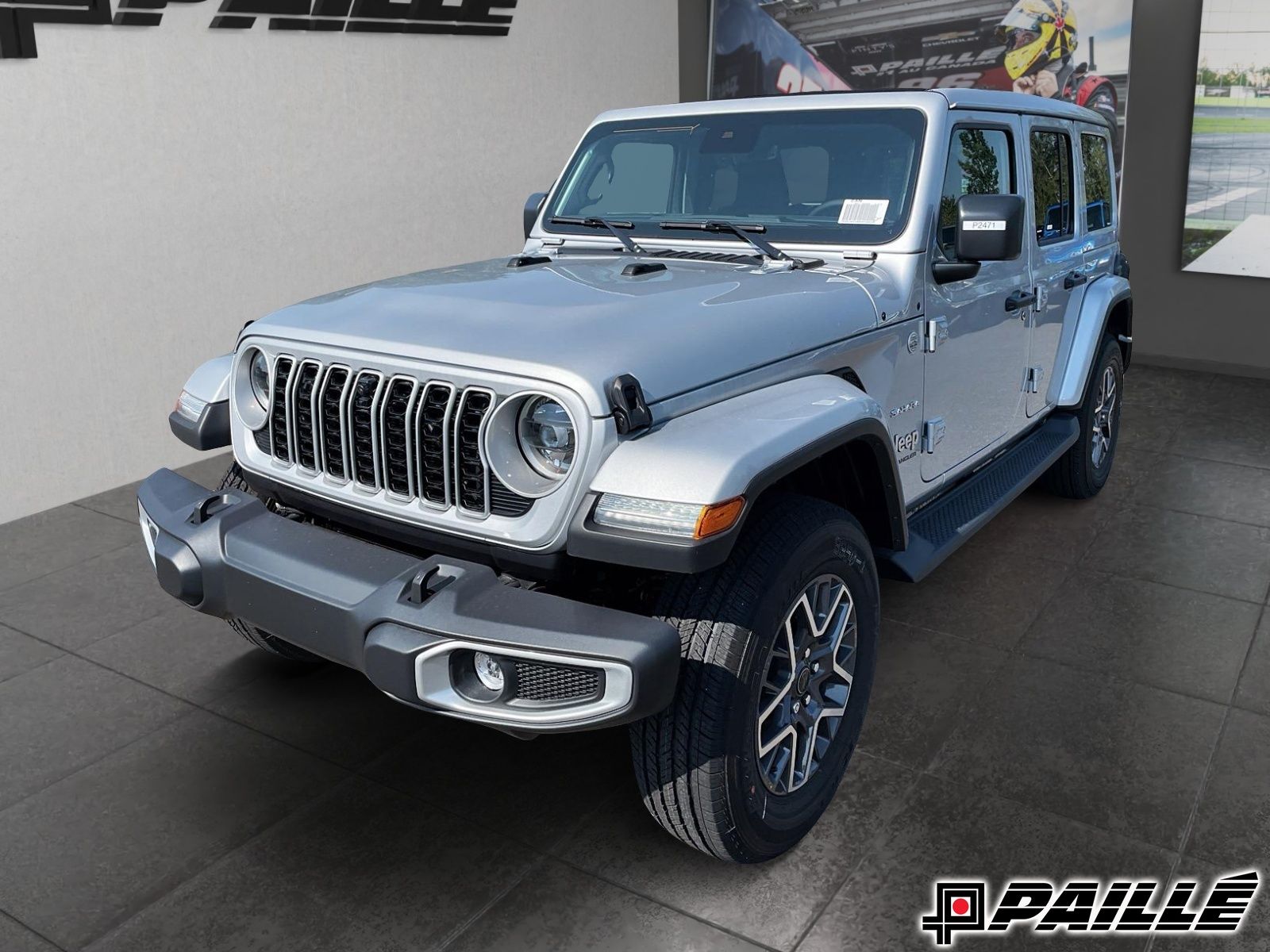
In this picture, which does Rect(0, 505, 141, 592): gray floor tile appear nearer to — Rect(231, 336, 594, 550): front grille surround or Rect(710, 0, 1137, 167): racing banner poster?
Rect(231, 336, 594, 550): front grille surround

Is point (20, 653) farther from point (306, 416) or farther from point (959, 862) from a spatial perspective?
point (959, 862)

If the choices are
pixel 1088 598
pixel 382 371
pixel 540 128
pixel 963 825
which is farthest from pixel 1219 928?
pixel 540 128

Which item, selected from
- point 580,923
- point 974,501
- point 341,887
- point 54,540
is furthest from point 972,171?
point 54,540

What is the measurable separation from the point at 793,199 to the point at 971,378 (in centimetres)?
89

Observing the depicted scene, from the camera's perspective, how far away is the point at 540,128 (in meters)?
7.97

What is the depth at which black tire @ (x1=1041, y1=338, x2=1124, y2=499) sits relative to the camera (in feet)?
16.4

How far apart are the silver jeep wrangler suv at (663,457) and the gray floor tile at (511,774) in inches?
18.8

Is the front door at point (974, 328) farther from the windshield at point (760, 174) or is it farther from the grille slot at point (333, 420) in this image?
the grille slot at point (333, 420)

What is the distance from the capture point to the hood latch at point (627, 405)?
2271mm

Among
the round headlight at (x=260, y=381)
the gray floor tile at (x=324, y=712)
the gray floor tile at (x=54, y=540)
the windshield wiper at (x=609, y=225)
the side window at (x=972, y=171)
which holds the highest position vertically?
the side window at (x=972, y=171)

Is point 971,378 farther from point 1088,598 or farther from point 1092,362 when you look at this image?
point 1092,362

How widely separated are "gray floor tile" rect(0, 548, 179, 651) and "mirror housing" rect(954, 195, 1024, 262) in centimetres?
304

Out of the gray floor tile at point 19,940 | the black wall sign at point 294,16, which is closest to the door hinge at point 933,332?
the gray floor tile at point 19,940

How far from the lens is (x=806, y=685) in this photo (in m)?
2.70
